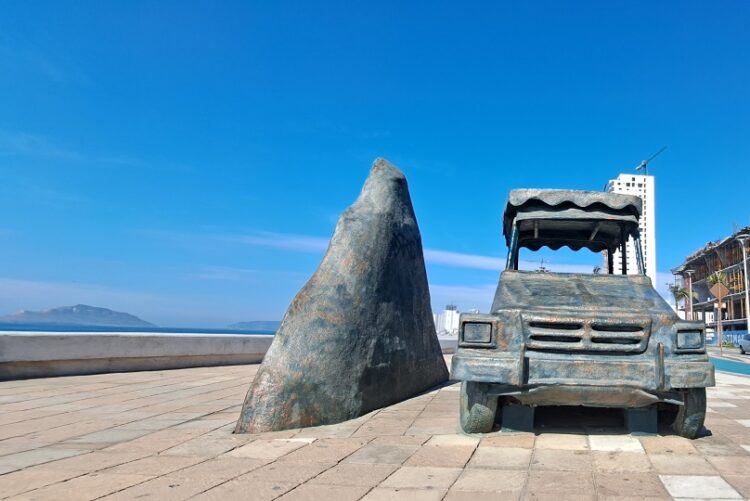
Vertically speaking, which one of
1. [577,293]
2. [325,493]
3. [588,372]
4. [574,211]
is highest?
[574,211]

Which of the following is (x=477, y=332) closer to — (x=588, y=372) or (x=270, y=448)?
(x=588, y=372)

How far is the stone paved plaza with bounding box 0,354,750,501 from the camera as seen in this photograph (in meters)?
3.66

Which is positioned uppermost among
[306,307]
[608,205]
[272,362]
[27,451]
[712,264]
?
[712,264]

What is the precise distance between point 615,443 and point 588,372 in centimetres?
70

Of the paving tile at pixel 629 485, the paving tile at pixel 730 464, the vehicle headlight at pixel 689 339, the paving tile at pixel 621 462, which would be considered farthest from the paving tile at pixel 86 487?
the vehicle headlight at pixel 689 339

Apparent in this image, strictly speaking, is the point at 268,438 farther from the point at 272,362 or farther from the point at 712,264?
the point at 712,264

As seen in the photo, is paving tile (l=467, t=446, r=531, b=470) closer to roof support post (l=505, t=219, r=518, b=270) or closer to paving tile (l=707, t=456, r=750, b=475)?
paving tile (l=707, t=456, r=750, b=475)

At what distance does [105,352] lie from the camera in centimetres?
1092

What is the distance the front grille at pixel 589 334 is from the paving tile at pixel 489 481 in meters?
1.33

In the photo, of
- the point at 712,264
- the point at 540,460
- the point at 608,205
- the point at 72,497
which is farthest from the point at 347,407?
the point at 712,264

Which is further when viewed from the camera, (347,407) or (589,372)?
(347,407)

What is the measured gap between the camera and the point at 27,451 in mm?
4824

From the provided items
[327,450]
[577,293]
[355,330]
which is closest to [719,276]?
[577,293]

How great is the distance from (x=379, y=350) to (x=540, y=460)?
2.41 m
